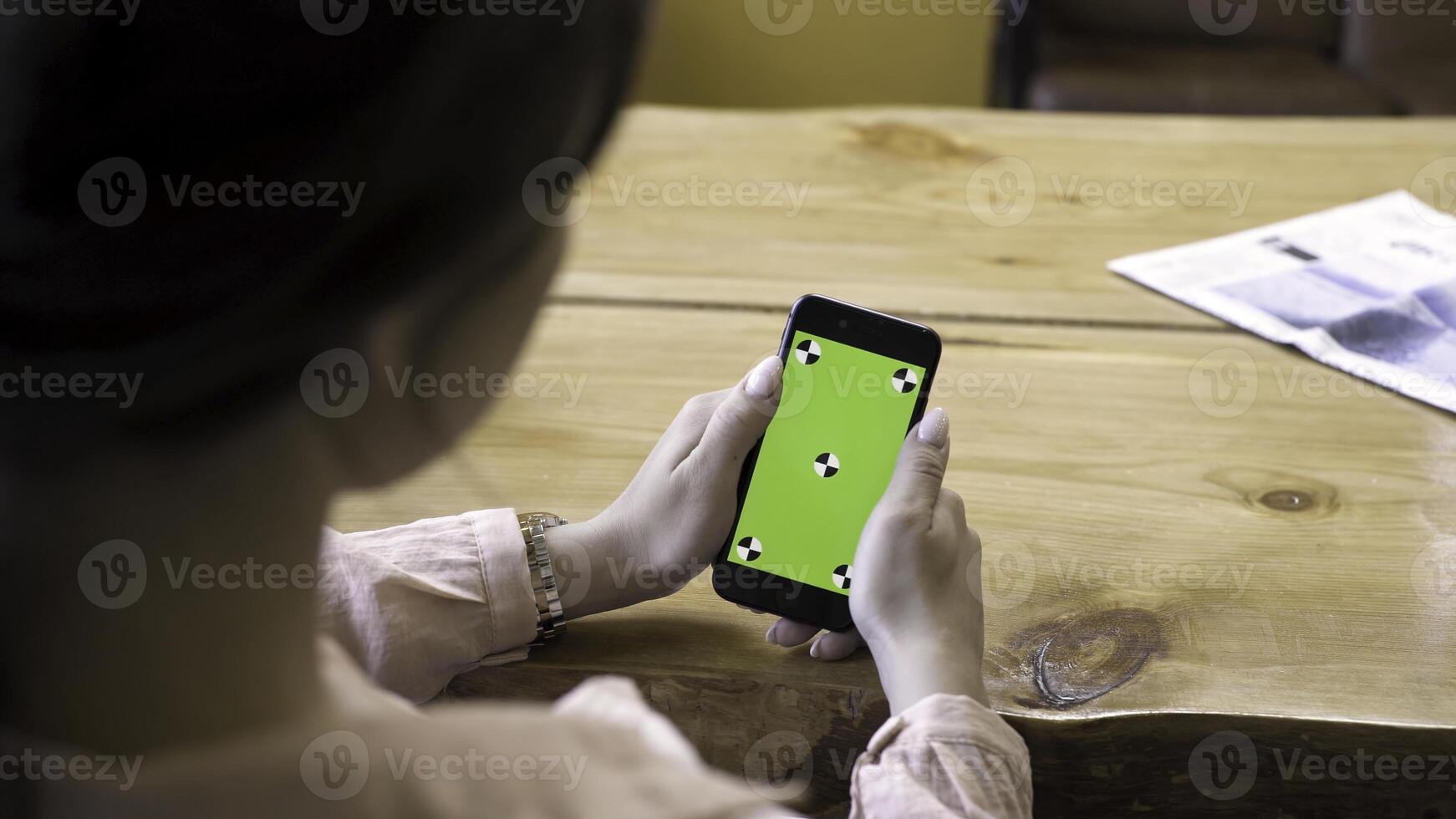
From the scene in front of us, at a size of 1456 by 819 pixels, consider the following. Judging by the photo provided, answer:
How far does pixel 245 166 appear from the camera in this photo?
12.3 inches

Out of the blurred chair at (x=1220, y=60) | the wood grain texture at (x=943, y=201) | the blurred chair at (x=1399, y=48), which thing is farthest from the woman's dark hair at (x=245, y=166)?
the blurred chair at (x=1399, y=48)

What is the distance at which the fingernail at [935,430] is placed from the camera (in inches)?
27.8

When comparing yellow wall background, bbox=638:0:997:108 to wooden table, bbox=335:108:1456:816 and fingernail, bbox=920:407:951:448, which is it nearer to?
wooden table, bbox=335:108:1456:816

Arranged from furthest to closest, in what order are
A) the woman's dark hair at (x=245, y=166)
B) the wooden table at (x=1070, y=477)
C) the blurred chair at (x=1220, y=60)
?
1. the blurred chair at (x=1220, y=60)
2. the wooden table at (x=1070, y=477)
3. the woman's dark hair at (x=245, y=166)

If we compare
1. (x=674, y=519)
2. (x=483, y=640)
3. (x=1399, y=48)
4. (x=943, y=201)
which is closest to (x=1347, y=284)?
(x=943, y=201)

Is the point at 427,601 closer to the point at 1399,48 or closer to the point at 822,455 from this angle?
the point at 822,455

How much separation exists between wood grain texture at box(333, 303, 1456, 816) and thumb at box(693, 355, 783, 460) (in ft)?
0.31

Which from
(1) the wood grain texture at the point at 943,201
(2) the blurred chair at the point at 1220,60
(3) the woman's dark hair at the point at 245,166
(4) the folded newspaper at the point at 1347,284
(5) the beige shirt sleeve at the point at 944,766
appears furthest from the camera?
(2) the blurred chair at the point at 1220,60

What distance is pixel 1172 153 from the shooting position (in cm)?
132

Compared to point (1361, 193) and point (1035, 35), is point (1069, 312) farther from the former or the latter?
point (1035, 35)

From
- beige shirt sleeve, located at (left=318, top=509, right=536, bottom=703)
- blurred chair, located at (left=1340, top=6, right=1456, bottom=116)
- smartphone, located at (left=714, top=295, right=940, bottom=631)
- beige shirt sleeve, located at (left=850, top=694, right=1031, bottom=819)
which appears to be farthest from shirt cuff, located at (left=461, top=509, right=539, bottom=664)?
blurred chair, located at (left=1340, top=6, right=1456, bottom=116)

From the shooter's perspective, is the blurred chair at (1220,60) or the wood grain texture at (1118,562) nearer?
the wood grain texture at (1118,562)

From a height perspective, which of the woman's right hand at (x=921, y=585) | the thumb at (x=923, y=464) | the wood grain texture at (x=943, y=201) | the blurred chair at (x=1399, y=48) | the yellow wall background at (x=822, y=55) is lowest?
the woman's right hand at (x=921, y=585)

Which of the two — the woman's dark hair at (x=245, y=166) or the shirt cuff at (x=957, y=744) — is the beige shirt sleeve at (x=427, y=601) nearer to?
the shirt cuff at (x=957, y=744)
